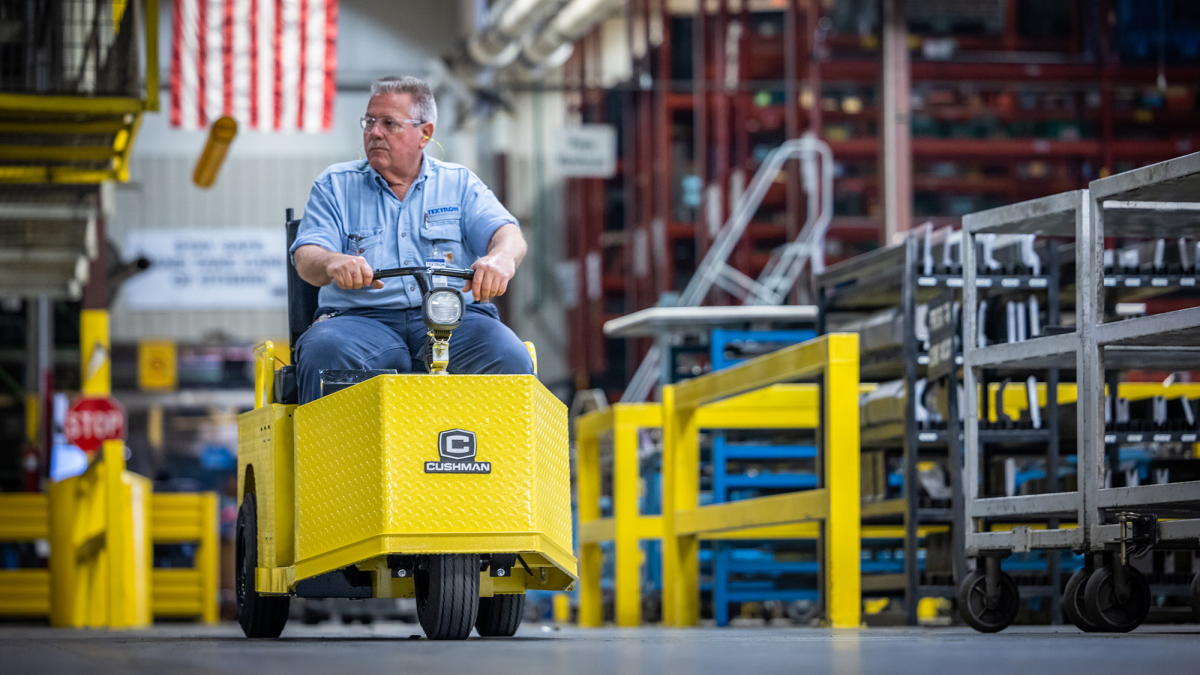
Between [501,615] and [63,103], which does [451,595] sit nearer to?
[501,615]

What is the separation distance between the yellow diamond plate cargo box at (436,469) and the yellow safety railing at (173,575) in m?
9.61

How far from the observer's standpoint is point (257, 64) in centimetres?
1691

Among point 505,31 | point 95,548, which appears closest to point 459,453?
point 95,548

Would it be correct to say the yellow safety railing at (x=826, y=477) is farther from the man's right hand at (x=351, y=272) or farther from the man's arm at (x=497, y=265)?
the man's right hand at (x=351, y=272)

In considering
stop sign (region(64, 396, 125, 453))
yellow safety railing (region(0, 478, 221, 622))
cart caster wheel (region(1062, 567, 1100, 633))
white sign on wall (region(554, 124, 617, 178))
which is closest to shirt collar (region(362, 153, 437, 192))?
cart caster wheel (region(1062, 567, 1100, 633))

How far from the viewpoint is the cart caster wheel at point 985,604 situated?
5.91 metres

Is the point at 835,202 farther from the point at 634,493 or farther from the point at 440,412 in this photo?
the point at 440,412

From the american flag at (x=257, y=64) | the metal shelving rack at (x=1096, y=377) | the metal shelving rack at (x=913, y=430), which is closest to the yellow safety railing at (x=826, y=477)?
the metal shelving rack at (x=913, y=430)

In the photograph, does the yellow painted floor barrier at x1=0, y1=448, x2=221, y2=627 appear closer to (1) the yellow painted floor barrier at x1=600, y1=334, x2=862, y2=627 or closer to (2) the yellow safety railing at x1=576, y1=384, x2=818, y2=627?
(1) the yellow painted floor barrier at x1=600, y1=334, x2=862, y2=627

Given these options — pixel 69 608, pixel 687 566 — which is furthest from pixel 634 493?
pixel 69 608

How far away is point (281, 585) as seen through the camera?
4957 millimetres

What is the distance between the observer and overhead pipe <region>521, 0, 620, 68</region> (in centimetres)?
1750

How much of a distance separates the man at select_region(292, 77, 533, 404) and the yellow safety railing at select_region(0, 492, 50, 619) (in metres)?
9.03

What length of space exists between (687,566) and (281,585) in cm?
376
